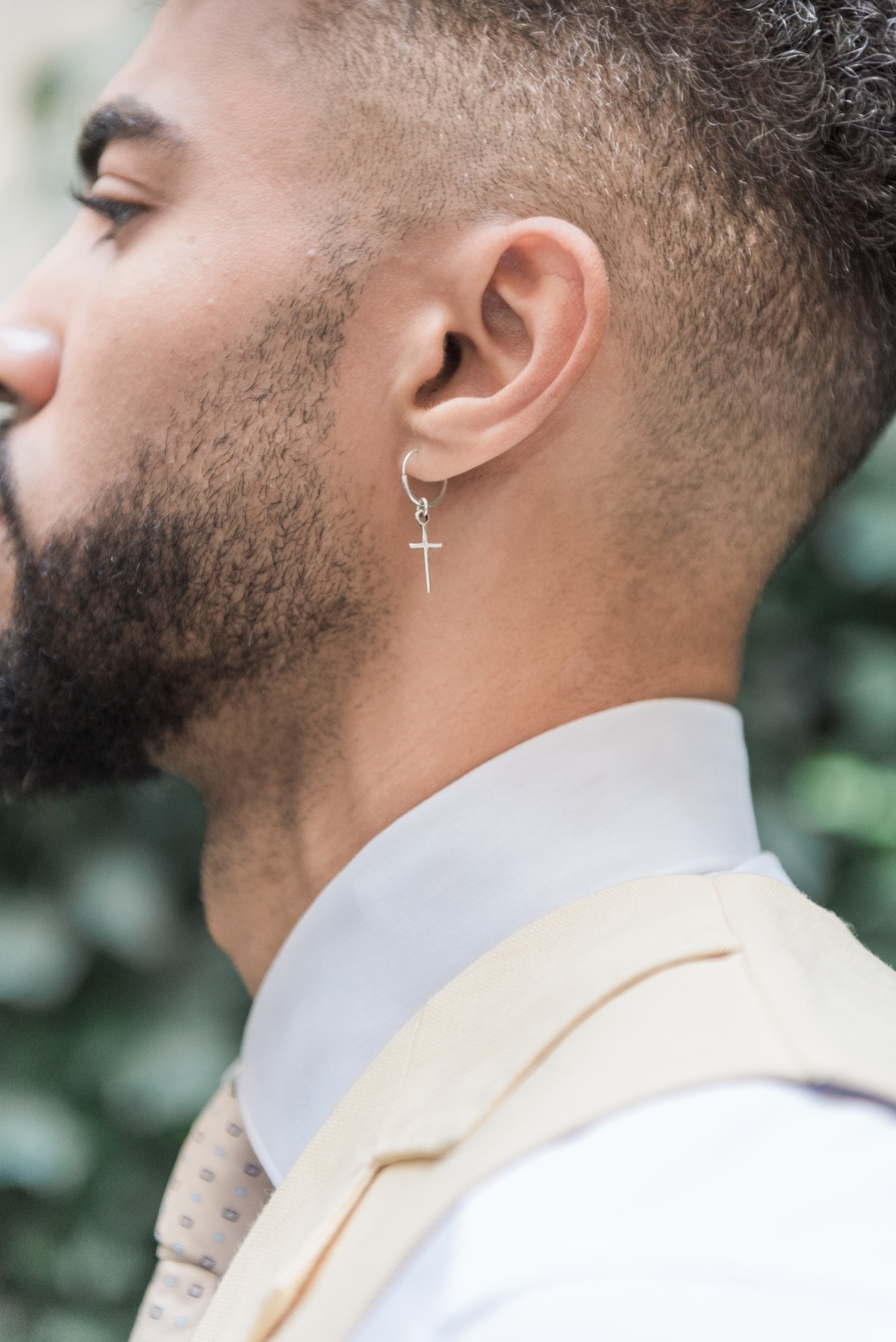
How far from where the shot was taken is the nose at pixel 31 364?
108 cm

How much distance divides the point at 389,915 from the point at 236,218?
2.02 ft

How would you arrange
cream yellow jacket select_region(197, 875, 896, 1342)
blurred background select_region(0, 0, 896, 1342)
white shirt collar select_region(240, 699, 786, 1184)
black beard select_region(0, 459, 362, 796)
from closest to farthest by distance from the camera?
cream yellow jacket select_region(197, 875, 896, 1342) < white shirt collar select_region(240, 699, 786, 1184) < black beard select_region(0, 459, 362, 796) < blurred background select_region(0, 0, 896, 1342)

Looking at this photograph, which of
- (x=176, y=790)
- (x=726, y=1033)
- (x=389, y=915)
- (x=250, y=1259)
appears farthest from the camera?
(x=176, y=790)

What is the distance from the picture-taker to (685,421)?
1.00m

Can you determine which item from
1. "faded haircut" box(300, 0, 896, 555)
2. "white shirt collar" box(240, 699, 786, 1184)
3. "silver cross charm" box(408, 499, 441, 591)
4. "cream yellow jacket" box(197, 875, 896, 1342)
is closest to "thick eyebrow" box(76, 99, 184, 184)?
"faded haircut" box(300, 0, 896, 555)

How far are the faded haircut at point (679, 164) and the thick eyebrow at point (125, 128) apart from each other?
0.15 metres

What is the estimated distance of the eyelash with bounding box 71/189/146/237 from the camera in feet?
3.50

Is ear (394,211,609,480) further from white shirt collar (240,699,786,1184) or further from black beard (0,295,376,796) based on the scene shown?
white shirt collar (240,699,786,1184)

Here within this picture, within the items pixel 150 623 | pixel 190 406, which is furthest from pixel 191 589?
pixel 190 406

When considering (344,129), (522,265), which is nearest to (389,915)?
(522,265)

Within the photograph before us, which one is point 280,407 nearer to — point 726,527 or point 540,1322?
point 726,527

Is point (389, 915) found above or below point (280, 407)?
below

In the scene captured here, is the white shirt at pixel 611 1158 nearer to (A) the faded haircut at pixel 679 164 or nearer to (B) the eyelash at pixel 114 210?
(A) the faded haircut at pixel 679 164

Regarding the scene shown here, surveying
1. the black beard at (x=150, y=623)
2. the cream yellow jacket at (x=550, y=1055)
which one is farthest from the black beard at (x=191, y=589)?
the cream yellow jacket at (x=550, y=1055)
